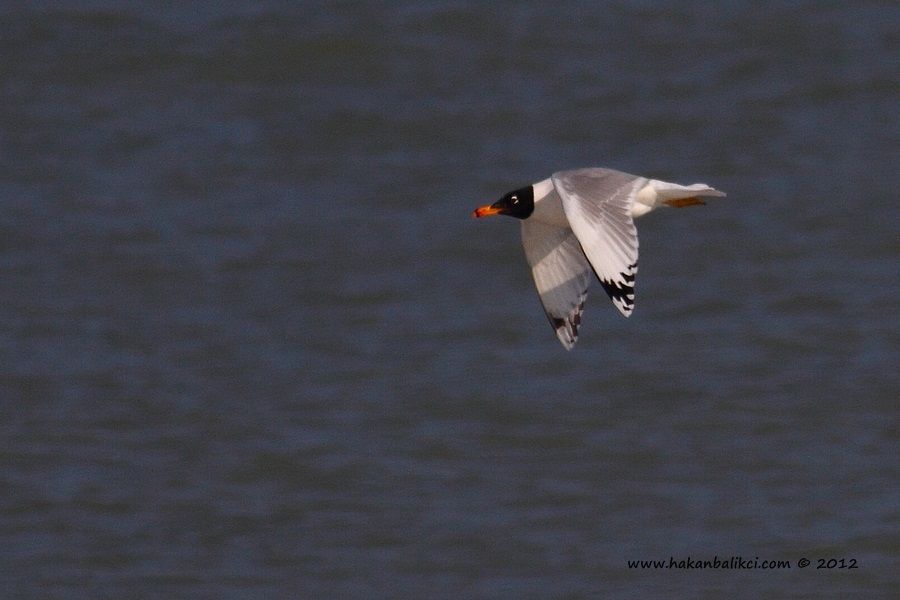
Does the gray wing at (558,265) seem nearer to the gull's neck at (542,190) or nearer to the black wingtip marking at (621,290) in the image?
the gull's neck at (542,190)

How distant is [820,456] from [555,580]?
5.21 ft

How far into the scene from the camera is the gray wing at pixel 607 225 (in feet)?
16.4

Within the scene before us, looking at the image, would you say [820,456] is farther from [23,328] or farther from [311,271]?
[23,328]

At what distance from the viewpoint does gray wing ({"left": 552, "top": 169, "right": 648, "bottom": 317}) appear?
5008mm

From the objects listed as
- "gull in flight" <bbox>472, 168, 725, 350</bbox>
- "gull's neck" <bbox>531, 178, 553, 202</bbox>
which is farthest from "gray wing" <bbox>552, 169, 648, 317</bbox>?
"gull's neck" <bbox>531, 178, 553, 202</bbox>

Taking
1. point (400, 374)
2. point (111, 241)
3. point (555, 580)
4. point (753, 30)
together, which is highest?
point (753, 30)

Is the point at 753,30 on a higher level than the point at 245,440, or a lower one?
higher

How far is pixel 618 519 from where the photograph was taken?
7555 mm

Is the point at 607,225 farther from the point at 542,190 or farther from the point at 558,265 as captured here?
the point at 558,265

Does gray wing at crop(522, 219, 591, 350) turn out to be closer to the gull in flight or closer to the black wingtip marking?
the gull in flight

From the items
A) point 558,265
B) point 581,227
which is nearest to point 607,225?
point 581,227

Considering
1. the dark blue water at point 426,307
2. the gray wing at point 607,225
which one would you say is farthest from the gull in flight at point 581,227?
the dark blue water at point 426,307

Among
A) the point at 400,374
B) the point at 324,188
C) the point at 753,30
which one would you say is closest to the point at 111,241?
the point at 324,188

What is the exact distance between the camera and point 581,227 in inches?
204
